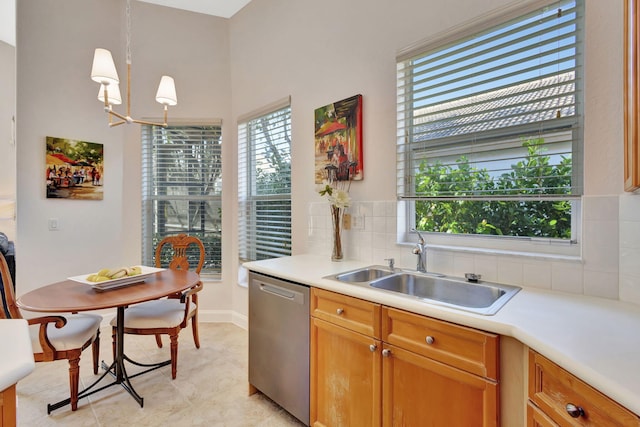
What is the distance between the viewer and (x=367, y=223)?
2.23 m

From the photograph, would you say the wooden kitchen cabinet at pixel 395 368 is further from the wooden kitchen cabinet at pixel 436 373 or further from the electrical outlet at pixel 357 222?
the electrical outlet at pixel 357 222

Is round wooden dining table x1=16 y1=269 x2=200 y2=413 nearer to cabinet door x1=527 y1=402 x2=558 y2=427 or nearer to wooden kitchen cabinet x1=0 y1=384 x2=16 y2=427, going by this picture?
wooden kitchen cabinet x1=0 y1=384 x2=16 y2=427

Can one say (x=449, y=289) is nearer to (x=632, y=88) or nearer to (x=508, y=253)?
(x=508, y=253)

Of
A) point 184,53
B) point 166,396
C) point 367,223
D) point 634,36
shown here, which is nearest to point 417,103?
point 367,223

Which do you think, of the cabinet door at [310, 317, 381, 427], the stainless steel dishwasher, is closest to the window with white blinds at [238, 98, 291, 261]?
the stainless steel dishwasher

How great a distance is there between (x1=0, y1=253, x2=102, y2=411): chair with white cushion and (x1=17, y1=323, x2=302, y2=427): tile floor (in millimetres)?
177

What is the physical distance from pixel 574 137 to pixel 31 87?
4.14 meters

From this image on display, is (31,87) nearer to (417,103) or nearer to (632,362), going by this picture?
(417,103)

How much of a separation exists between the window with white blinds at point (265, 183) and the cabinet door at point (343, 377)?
136 centimetres

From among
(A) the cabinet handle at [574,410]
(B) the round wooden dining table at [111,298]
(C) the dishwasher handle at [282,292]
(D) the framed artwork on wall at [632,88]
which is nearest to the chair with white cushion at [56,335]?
(B) the round wooden dining table at [111,298]

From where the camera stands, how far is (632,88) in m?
1.04

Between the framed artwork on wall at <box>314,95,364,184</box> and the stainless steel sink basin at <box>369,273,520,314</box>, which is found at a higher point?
the framed artwork on wall at <box>314,95,364,184</box>

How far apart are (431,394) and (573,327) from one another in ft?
1.81

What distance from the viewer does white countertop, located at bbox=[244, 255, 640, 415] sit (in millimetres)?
743
